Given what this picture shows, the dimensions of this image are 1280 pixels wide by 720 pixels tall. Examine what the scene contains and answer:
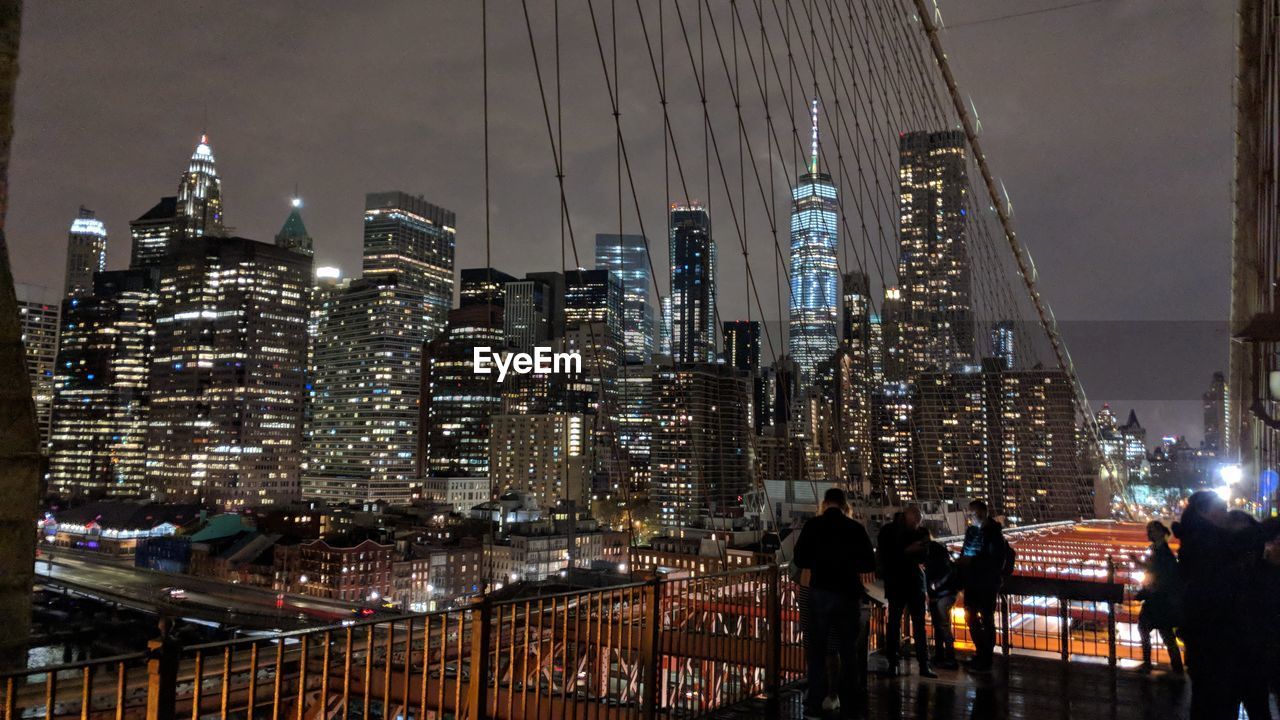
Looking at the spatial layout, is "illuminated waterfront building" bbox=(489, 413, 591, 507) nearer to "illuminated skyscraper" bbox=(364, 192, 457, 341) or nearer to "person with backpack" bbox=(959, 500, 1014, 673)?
"illuminated skyscraper" bbox=(364, 192, 457, 341)

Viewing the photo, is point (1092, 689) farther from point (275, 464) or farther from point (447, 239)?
point (447, 239)

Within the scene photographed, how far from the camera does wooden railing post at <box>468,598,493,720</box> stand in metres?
2.87

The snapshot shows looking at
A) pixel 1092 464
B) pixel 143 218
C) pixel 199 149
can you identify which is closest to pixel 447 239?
pixel 199 149

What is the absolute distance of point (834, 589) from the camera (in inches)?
159

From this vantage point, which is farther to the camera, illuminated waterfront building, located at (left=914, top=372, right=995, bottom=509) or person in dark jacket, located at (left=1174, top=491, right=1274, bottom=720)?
illuminated waterfront building, located at (left=914, top=372, right=995, bottom=509)

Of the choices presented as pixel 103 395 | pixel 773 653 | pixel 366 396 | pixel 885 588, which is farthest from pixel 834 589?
pixel 103 395

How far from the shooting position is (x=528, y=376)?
402 ft

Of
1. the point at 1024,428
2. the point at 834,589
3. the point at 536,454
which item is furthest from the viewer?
the point at 536,454

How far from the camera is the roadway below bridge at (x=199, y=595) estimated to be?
164ft

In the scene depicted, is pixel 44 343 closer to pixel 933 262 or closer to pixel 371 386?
pixel 371 386

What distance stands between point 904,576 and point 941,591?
2.00 feet

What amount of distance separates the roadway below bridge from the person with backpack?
155 ft

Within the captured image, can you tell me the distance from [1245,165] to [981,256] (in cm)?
1527

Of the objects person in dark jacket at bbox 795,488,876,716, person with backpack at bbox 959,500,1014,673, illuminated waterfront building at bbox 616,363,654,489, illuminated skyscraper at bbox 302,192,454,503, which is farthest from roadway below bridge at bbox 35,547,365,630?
illuminated skyscraper at bbox 302,192,454,503
